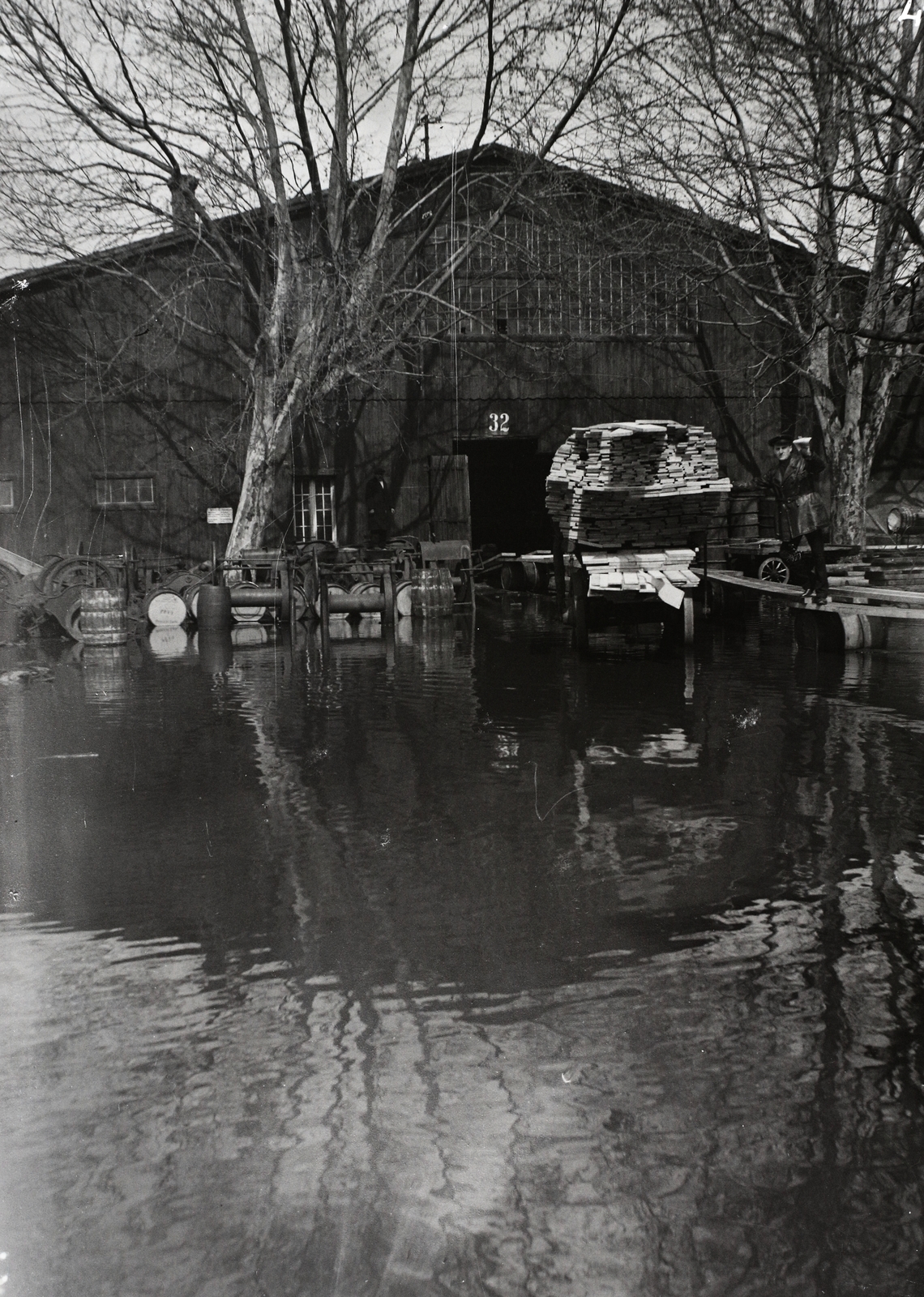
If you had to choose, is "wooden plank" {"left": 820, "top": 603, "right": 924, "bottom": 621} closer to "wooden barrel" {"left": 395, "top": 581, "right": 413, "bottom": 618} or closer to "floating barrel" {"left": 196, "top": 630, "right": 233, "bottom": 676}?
"floating barrel" {"left": 196, "top": 630, "right": 233, "bottom": 676}

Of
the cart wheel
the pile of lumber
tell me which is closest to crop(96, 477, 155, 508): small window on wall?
the cart wheel

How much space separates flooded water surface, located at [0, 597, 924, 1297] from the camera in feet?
9.46

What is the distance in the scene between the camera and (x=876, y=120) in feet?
31.7

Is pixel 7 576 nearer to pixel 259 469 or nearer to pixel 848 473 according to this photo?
pixel 259 469

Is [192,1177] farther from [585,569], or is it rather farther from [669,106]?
[669,106]

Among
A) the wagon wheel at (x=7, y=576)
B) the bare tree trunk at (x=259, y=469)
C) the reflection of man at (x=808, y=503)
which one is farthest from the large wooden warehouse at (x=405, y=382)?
the reflection of man at (x=808, y=503)

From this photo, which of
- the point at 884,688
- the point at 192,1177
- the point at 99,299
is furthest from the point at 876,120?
the point at 99,299

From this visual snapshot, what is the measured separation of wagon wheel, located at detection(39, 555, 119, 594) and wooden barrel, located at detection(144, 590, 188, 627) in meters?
0.61

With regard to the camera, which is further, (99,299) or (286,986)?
(99,299)

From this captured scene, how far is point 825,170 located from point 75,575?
13.9 metres

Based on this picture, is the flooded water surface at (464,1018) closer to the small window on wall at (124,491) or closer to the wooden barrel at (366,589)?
the wooden barrel at (366,589)

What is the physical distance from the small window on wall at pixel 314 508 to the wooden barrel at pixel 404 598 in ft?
19.1

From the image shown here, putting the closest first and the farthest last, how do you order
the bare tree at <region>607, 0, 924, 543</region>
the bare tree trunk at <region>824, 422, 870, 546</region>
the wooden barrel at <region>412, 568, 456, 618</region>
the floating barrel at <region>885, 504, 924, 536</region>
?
the bare tree at <region>607, 0, 924, 543</region>
the wooden barrel at <region>412, 568, 456, 618</region>
the bare tree trunk at <region>824, 422, 870, 546</region>
the floating barrel at <region>885, 504, 924, 536</region>

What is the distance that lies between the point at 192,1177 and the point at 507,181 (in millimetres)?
23597
